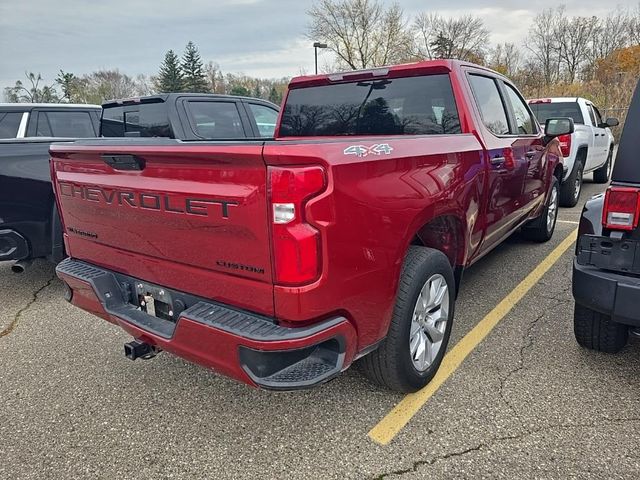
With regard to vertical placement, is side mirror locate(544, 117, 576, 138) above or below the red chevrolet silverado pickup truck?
above

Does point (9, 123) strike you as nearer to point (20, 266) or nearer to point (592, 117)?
point (20, 266)

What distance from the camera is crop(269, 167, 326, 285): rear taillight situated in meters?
1.82

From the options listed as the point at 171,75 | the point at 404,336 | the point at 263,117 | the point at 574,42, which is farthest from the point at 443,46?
the point at 404,336

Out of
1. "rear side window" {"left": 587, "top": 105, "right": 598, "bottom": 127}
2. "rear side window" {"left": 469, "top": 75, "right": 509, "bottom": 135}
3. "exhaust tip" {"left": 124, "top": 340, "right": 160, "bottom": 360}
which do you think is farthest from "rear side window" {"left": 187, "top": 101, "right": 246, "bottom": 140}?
"rear side window" {"left": 587, "top": 105, "right": 598, "bottom": 127}

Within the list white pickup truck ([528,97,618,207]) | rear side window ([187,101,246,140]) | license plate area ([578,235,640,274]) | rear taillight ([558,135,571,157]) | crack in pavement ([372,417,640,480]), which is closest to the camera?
crack in pavement ([372,417,640,480])

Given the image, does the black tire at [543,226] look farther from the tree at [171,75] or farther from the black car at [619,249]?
the tree at [171,75]

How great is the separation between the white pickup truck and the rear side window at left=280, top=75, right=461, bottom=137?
496 cm

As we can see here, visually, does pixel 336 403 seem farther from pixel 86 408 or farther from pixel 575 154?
pixel 575 154

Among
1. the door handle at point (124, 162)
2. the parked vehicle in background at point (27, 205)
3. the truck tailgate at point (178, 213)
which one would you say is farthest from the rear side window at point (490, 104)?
the parked vehicle in background at point (27, 205)

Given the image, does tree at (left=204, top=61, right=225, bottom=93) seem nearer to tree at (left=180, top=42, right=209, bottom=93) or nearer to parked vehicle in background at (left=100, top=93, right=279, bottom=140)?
tree at (left=180, top=42, right=209, bottom=93)

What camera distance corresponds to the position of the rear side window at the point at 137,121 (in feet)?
19.2

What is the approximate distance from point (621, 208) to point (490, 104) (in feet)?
5.32

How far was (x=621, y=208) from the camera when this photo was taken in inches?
99.0

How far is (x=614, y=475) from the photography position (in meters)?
2.15
